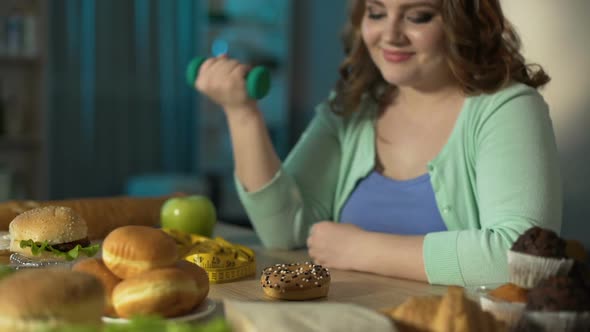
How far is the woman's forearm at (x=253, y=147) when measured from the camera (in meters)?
1.51

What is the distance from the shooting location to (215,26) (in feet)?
14.5

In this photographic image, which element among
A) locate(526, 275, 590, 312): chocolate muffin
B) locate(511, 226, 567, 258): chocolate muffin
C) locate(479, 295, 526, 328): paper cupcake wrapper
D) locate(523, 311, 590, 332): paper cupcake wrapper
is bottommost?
locate(479, 295, 526, 328): paper cupcake wrapper

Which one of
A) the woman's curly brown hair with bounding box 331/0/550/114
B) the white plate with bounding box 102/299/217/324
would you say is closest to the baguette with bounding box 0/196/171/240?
the white plate with bounding box 102/299/217/324

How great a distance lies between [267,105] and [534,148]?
11.4 ft

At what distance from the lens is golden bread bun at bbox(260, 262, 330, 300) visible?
99 cm

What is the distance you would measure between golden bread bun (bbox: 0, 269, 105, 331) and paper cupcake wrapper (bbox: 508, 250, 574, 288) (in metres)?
0.39

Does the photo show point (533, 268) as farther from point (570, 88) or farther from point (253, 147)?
point (570, 88)

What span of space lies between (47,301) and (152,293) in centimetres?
14

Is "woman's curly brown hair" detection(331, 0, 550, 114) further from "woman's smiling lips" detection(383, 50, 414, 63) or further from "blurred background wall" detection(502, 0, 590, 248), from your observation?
"blurred background wall" detection(502, 0, 590, 248)

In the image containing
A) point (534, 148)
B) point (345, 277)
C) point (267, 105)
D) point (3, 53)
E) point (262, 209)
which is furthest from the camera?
point (267, 105)

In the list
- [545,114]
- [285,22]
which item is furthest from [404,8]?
[285,22]

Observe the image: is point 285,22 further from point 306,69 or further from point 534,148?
point 534,148

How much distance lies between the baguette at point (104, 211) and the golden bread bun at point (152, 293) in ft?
1.90

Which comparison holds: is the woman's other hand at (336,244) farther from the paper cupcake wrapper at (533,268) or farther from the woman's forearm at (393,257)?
the paper cupcake wrapper at (533,268)
